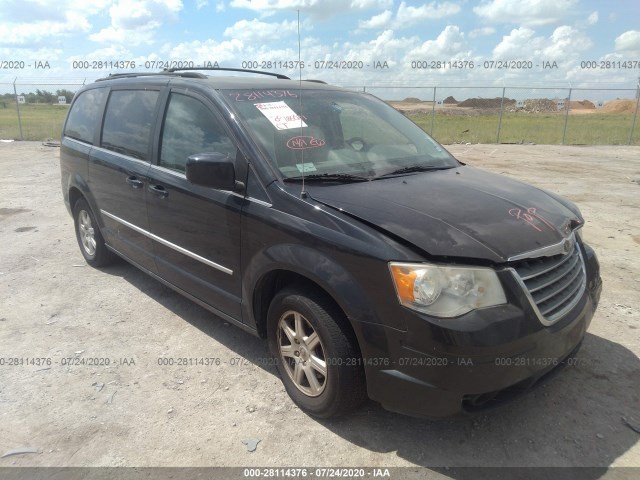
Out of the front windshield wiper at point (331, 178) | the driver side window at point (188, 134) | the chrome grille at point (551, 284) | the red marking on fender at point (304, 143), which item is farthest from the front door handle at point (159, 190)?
the chrome grille at point (551, 284)

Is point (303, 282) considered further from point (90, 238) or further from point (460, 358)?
point (90, 238)

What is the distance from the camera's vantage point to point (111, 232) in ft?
15.4

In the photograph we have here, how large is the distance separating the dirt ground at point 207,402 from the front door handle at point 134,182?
44.4 inches

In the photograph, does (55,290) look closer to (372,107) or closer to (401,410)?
(372,107)

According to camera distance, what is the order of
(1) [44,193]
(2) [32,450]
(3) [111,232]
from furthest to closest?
(1) [44,193], (3) [111,232], (2) [32,450]

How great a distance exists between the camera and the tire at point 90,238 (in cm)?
509

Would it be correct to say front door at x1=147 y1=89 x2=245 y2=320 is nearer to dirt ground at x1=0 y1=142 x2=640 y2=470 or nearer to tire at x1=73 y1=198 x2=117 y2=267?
dirt ground at x1=0 y1=142 x2=640 y2=470

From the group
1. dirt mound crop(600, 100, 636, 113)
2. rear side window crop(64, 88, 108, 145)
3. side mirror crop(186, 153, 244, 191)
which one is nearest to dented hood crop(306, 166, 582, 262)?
side mirror crop(186, 153, 244, 191)

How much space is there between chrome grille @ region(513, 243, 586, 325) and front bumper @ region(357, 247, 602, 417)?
0.07 meters

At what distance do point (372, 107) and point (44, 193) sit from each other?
7.74m

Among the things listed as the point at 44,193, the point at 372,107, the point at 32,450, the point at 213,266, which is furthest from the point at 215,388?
the point at 44,193

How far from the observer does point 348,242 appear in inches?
96.9

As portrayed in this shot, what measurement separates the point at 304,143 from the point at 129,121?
6.36 ft

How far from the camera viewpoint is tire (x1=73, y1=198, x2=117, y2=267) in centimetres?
509
